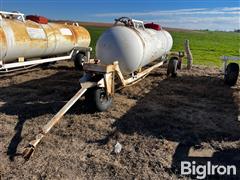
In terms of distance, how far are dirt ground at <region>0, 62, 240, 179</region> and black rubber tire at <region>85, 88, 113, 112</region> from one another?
0.54ft

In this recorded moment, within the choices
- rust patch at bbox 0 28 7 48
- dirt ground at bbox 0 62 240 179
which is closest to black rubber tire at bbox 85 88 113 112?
dirt ground at bbox 0 62 240 179

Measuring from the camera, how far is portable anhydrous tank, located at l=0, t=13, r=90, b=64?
9300mm

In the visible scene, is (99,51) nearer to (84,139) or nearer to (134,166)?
(84,139)

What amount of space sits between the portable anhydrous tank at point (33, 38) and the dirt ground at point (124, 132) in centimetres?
110

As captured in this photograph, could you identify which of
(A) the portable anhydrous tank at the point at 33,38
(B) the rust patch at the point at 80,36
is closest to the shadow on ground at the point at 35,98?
(A) the portable anhydrous tank at the point at 33,38

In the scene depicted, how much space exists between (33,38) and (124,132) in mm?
5812

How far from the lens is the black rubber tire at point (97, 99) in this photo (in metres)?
6.85

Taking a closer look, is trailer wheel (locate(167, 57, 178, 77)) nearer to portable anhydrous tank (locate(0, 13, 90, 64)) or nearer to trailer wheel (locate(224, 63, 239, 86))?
trailer wheel (locate(224, 63, 239, 86))

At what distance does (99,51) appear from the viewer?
7949mm

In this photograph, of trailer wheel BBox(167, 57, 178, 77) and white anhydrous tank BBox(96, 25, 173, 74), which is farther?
trailer wheel BBox(167, 57, 178, 77)

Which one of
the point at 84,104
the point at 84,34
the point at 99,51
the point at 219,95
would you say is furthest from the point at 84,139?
the point at 84,34

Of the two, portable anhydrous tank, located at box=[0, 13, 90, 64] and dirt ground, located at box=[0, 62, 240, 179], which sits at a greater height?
portable anhydrous tank, located at box=[0, 13, 90, 64]

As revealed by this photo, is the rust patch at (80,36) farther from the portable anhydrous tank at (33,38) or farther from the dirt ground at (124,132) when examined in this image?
the dirt ground at (124,132)

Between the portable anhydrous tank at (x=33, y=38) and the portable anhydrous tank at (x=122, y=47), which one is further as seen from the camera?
the portable anhydrous tank at (x=33, y=38)
